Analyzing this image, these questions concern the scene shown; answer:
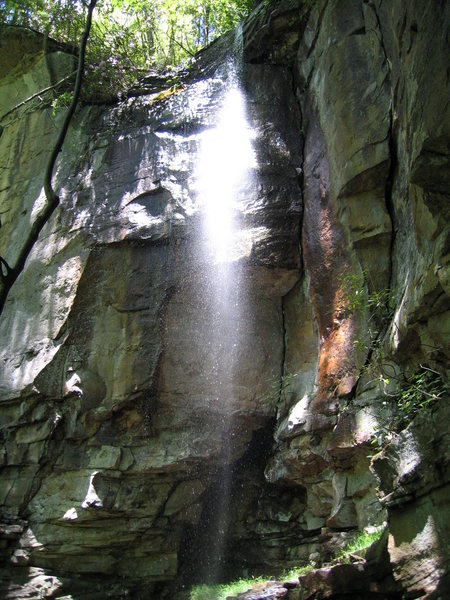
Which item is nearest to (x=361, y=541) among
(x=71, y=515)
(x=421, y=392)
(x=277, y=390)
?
(x=421, y=392)

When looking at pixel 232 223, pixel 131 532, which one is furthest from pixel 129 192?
pixel 131 532

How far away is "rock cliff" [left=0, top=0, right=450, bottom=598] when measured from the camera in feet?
25.7

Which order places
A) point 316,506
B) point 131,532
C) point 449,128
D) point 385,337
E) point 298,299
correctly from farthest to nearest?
1. point 298,299
2. point 131,532
3. point 316,506
4. point 385,337
5. point 449,128

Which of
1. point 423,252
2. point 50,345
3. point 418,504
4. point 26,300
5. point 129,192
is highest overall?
point 129,192

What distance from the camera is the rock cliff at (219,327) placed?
785 centimetres

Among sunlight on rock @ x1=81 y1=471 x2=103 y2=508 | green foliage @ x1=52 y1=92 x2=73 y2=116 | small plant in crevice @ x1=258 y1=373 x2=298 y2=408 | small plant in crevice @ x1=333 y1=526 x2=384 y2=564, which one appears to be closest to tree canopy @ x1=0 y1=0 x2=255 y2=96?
green foliage @ x1=52 y1=92 x2=73 y2=116

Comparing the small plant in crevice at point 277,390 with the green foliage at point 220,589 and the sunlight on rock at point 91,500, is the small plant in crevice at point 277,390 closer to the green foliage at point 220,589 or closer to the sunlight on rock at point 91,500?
the green foliage at point 220,589

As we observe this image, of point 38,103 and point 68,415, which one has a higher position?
point 38,103

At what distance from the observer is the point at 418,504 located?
465 centimetres

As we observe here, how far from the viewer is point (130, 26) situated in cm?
1422

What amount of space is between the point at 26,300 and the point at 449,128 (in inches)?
318

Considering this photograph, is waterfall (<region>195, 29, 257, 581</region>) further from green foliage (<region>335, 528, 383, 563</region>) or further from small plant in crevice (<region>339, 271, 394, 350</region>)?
green foliage (<region>335, 528, 383, 563</region>)

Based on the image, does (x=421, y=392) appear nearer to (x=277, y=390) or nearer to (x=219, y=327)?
(x=277, y=390)

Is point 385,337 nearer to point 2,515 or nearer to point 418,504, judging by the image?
point 418,504
